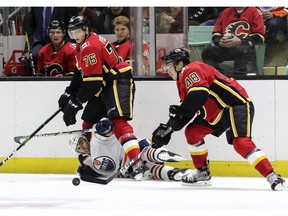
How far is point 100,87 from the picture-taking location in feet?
23.3

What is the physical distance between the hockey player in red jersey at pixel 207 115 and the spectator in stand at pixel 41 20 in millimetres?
1810

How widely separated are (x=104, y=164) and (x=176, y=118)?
82cm

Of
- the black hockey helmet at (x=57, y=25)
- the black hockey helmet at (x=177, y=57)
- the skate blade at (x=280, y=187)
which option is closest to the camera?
the skate blade at (x=280, y=187)

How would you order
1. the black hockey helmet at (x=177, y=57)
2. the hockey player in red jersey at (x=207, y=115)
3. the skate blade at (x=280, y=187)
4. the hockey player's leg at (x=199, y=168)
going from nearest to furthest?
the skate blade at (x=280, y=187) < the hockey player in red jersey at (x=207, y=115) < the black hockey helmet at (x=177, y=57) < the hockey player's leg at (x=199, y=168)

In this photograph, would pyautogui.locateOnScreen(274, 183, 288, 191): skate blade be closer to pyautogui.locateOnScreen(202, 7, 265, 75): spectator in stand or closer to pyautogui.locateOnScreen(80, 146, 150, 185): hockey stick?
pyautogui.locateOnScreen(80, 146, 150, 185): hockey stick

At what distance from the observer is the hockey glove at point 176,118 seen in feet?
21.9

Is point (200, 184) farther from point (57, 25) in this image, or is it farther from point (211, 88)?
point (57, 25)

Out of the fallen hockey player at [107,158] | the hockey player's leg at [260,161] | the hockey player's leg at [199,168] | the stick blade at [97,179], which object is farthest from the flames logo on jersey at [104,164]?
the hockey player's leg at [260,161]

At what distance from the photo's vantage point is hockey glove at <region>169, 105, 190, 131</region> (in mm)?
6676

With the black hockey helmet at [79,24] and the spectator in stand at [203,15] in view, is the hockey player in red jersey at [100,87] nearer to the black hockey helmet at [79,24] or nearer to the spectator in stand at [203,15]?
the black hockey helmet at [79,24]

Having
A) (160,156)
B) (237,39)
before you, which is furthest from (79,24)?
→ (237,39)

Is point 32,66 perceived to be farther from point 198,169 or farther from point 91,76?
point 198,169

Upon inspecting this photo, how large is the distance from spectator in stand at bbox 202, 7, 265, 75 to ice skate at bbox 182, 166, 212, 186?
988 mm
